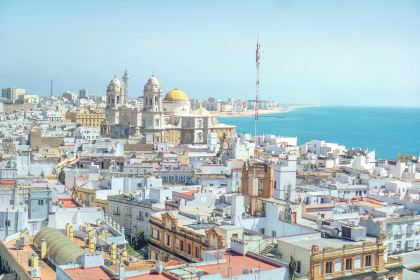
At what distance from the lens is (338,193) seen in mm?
36812

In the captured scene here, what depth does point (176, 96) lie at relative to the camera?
268 ft

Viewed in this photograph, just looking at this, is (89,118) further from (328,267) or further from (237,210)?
(328,267)

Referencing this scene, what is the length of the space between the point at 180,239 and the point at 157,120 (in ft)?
158

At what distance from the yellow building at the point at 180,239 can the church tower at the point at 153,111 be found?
44.8m

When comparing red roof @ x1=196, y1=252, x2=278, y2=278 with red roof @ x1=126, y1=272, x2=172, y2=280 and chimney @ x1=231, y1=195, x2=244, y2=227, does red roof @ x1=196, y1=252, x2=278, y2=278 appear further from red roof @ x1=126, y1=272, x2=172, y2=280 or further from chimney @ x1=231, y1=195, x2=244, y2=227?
chimney @ x1=231, y1=195, x2=244, y2=227

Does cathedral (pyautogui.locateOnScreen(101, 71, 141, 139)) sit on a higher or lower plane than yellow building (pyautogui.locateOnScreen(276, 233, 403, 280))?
higher

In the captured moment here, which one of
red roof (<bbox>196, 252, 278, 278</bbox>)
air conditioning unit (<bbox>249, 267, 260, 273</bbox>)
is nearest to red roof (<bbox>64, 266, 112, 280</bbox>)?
red roof (<bbox>196, 252, 278, 278</bbox>)

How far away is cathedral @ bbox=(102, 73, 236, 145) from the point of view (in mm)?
70500

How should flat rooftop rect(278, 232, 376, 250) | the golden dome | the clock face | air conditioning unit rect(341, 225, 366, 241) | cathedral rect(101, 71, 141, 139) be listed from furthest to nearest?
1. the golden dome
2. the clock face
3. cathedral rect(101, 71, 141, 139)
4. air conditioning unit rect(341, 225, 366, 241)
5. flat rooftop rect(278, 232, 376, 250)

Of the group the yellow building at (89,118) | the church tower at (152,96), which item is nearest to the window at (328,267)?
the church tower at (152,96)

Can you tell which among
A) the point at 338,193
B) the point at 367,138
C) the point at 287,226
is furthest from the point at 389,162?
the point at 367,138

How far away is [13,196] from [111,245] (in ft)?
23.2

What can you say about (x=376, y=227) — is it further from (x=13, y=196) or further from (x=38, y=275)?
(x=13, y=196)

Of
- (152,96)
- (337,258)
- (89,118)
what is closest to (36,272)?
(337,258)
